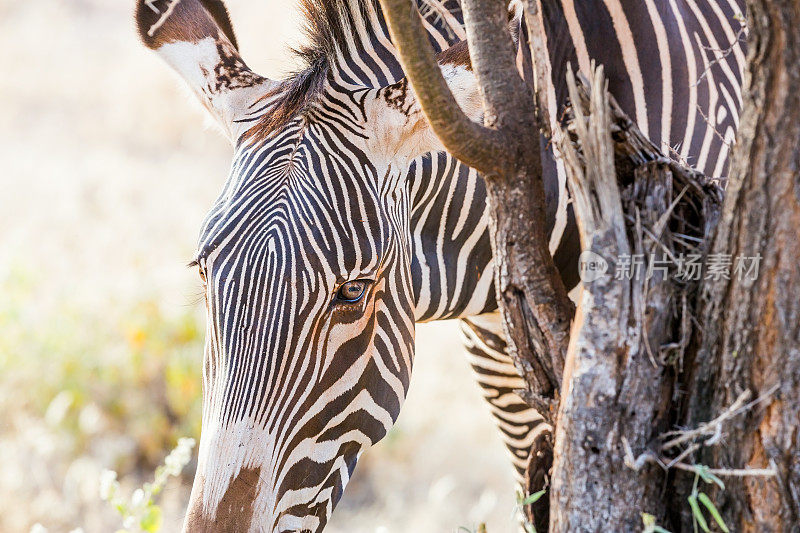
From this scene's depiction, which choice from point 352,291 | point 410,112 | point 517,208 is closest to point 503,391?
point 352,291

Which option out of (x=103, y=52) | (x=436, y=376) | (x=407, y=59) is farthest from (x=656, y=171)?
(x=103, y=52)

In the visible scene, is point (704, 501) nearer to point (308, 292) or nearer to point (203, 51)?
point (308, 292)

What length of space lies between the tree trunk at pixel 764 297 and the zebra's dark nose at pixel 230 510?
0.94 meters

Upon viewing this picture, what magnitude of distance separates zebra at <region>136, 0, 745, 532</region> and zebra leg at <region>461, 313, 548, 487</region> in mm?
349

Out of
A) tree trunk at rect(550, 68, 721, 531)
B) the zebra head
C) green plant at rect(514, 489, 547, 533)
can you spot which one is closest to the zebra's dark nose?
the zebra head

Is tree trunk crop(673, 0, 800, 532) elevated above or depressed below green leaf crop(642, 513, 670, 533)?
above

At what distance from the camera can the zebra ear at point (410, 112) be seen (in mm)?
1710

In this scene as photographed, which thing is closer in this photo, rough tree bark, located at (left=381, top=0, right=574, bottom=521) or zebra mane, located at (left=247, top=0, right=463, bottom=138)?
rough tree bark, located at (left=381, top=0, right=574, bottom=521)

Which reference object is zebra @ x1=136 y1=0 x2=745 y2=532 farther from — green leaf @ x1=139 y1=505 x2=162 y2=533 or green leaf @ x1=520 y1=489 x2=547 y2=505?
green leaf @ x1=520 y1=489 x2=547 y2=505

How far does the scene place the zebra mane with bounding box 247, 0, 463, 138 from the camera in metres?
2.02

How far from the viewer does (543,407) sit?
5.05 ft

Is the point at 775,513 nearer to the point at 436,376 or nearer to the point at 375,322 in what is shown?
the point at 375,322

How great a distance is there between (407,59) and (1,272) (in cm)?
504

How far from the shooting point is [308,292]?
5.87 ft
